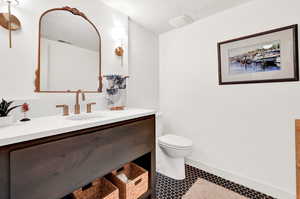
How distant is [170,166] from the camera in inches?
71.6

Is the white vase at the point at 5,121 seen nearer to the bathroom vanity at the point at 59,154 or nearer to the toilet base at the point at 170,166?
the bathroom vanity at the point at 59,154

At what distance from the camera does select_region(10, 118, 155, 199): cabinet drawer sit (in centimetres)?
62

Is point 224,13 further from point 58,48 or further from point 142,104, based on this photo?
point 58,48

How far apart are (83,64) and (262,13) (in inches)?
82.9

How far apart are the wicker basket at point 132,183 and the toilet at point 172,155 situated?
51 centimetres

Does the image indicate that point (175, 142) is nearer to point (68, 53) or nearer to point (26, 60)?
point (68, 53)

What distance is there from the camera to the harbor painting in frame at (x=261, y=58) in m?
1.37

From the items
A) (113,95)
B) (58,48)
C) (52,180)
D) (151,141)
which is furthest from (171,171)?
(58,48)

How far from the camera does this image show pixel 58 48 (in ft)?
4.14

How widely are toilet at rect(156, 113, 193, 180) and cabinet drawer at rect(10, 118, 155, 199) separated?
767 millimetres

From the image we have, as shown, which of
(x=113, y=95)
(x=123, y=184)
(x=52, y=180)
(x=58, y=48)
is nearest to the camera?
(x=52, y=180)

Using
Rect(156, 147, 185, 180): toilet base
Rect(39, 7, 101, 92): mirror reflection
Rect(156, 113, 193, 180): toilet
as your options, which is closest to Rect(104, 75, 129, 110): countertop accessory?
Rect(39, 7, 101, 92): mirror reflection

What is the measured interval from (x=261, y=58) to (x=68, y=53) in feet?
6.94

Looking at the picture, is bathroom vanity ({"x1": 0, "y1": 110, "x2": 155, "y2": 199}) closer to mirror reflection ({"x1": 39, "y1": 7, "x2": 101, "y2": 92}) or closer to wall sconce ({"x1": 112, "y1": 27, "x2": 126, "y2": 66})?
mirror reflection ({"x1": 39, "y1": 7, "x2": 101, "y2": 92})
